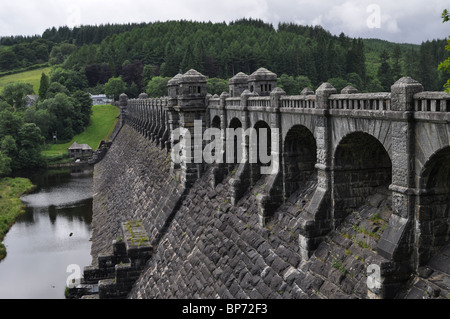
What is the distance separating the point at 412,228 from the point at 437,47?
12301cm

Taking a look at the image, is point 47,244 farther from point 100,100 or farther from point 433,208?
point 100,100

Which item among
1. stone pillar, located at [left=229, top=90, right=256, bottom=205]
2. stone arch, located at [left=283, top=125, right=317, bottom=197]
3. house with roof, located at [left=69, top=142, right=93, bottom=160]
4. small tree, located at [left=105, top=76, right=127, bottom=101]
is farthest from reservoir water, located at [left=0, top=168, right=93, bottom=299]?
small tree, located at [left=105, top=76, right=127, bottom=101]

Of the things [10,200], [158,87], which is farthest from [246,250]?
[158,87]

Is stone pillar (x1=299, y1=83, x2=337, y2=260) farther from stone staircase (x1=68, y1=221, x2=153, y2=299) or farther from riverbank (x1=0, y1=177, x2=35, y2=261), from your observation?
riverbank (x1=0, y1=177, x2=35, y2=261)

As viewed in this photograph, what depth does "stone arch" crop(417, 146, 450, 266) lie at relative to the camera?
42.0ft

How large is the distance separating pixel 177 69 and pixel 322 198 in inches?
5123

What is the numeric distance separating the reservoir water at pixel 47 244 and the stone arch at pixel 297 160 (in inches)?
897

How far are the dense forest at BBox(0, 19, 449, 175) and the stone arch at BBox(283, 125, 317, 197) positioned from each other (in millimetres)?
70342

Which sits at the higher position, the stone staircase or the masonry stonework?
the masonry stonework

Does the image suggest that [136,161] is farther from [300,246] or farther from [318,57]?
[318,57]

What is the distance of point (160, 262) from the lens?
28828 mm

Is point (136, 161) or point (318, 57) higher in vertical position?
point (318, 57)

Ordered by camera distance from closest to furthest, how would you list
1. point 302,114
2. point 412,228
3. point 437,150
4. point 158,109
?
point 437,150 < point 412,228 < point 302,114 < point 158,109
